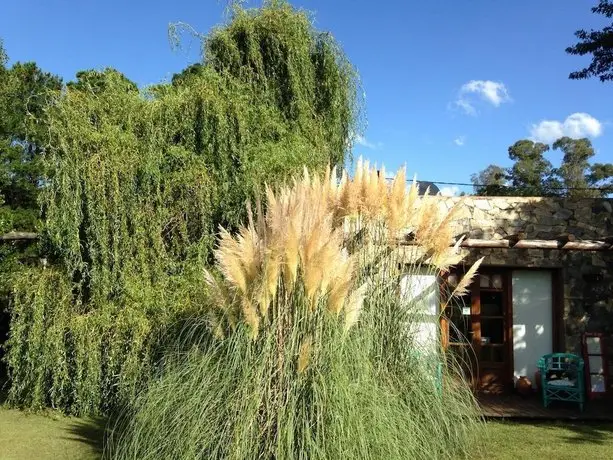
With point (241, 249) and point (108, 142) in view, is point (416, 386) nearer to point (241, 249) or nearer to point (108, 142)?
point (241, 249)

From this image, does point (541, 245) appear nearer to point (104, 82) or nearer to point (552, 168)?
point (104, 82)

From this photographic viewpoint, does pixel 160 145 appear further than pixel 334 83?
No

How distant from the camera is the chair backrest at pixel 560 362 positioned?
7605 mm

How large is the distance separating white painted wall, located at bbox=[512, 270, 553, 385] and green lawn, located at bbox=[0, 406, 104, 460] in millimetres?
6426

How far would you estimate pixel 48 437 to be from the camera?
203 inches

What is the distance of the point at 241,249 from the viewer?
3.38 metres

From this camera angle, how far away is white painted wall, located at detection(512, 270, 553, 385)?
874cm

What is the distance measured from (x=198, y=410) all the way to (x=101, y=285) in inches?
133

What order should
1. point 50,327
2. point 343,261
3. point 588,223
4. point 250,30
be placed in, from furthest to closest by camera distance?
point 588,223
point 250,30
point 50,327
point 343,261

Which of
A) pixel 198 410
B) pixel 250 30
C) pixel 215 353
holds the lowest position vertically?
pixel 198 410

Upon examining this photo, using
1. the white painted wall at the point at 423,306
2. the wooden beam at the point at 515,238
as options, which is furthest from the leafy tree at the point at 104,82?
the wooden beam at the point at 515,238

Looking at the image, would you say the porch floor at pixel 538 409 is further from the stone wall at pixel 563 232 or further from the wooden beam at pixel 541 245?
the wooden beam at pixel 541 245

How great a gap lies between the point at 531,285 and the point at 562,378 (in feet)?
5.64

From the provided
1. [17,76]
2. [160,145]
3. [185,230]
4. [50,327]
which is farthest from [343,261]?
[17,76]
